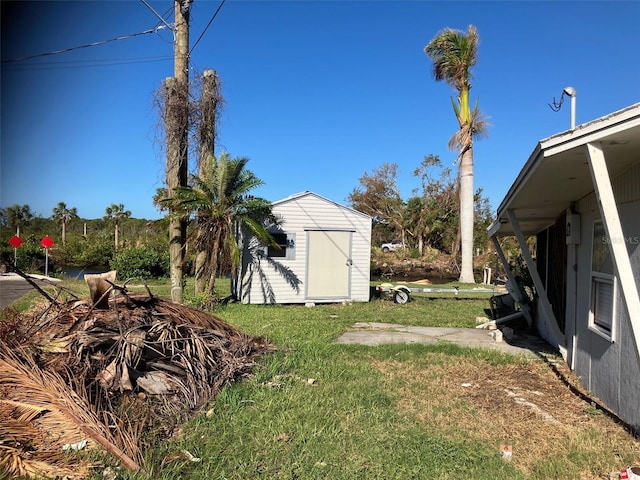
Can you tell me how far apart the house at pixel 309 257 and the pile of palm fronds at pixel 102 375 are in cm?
653

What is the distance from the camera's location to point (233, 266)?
1088cm

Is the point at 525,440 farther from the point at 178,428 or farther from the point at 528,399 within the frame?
the point at 178,428

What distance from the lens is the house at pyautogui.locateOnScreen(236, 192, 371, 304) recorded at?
12148 millimetres

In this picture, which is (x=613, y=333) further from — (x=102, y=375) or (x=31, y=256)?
(x=31, y=256)

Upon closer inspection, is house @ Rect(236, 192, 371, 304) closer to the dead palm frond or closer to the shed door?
the shed door

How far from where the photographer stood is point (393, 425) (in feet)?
12.8

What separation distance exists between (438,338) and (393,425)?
14.2 feet

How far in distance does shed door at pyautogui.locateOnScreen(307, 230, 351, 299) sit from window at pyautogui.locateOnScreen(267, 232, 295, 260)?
0.45 metres

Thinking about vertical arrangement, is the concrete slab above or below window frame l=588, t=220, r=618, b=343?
below

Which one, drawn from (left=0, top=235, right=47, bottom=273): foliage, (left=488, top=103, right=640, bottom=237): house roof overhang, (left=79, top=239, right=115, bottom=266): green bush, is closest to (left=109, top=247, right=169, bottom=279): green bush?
(left=0, top=235, right=47, bottom=273): foliage

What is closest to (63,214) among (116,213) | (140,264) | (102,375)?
(116,213)

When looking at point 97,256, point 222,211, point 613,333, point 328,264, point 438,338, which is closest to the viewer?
point 613,333

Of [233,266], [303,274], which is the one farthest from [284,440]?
[303,274]

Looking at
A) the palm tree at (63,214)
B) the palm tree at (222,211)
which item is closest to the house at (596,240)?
the palm tree at (222,211)
